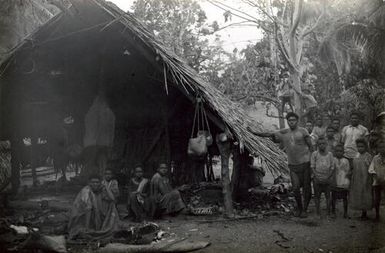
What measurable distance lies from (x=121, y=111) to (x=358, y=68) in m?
7.36

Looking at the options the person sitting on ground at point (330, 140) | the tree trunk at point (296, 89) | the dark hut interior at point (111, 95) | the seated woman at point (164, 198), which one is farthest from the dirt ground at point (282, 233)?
the tree trunk at point (296, 89)

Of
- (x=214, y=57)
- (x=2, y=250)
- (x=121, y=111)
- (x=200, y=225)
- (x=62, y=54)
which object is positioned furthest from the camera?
(x=214, y=57)

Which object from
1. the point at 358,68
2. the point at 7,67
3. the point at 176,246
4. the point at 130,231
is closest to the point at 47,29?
the point at 7,67

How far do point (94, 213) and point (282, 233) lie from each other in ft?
10.1

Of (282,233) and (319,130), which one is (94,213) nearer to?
(282,233)

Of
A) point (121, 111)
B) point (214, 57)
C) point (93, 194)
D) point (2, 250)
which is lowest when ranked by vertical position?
point (2, 250)

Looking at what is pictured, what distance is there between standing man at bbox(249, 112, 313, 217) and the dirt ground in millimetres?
512

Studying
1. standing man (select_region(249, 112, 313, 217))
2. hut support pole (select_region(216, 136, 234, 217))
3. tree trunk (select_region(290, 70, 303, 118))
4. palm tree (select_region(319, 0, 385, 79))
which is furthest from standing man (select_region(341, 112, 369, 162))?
tree trunk (select_region(290, 70, 303, 118))

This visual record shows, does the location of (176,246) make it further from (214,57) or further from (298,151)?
(214,57)

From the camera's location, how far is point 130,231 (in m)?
6.48

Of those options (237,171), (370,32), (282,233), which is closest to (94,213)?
(282,233)

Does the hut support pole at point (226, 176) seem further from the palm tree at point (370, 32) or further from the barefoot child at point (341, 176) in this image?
the palm tree at point (370, 32)

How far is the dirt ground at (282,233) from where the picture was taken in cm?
600

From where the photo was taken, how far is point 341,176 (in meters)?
7.77
